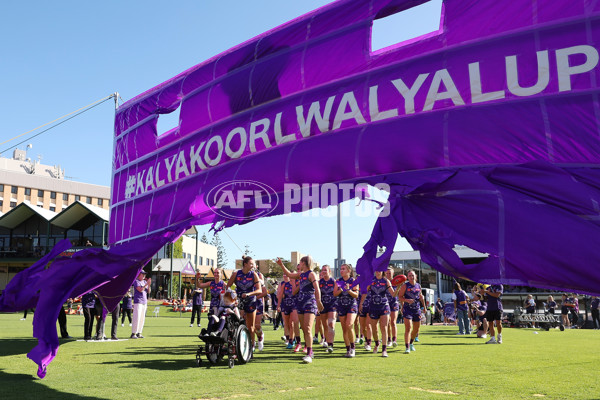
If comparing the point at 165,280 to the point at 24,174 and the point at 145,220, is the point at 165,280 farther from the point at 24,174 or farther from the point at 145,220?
the point at 24,174

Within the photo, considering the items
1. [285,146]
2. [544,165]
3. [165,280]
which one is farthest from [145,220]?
[165,280]

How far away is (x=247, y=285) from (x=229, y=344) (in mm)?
1583

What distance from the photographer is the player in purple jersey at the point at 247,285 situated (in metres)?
10.4

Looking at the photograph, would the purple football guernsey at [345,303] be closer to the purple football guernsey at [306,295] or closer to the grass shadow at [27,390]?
the purple football guernsey at [306,295]

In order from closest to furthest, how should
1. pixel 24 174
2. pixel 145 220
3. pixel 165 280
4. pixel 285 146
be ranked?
pixel 285 146 → pixel 145 220 → pixel 165 280 → pixel 24 174

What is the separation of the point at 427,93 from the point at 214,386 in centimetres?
526

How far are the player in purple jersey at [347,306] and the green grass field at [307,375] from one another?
411 millimetres

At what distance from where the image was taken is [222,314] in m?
9.29

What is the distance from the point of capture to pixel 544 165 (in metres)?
5.27

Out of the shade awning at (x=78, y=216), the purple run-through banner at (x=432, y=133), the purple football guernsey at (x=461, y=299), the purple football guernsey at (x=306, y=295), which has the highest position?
the shade awning at (x=78, y=216)

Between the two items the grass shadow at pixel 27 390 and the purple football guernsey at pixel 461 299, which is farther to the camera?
the purple football guernsey at pixel 461 299

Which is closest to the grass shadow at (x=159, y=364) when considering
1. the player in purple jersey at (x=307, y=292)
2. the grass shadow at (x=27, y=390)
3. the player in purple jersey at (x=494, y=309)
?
the grass shadow at (x=27, y=390)

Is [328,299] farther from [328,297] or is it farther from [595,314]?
[595,314]

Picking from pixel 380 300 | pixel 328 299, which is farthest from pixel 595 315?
pixel 328 299
